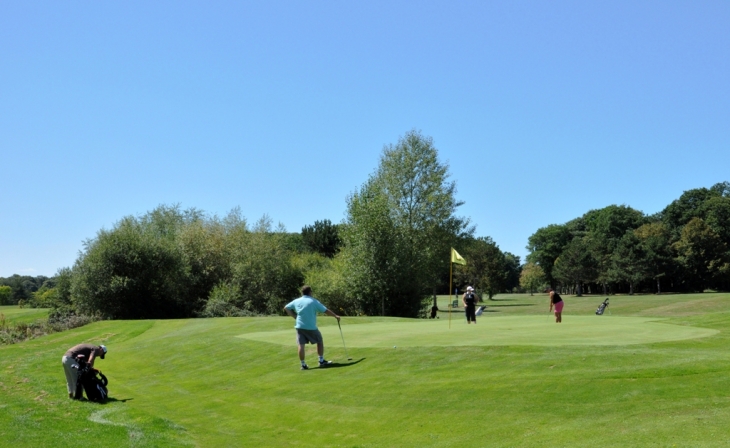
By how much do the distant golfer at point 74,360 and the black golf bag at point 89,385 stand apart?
0.44 feet

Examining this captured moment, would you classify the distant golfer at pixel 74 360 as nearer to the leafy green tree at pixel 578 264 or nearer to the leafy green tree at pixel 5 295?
the leafy green tree at pixel 578 264

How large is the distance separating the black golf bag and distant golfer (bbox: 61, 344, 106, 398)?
0.14 metres

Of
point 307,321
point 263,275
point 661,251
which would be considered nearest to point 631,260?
point 661,251

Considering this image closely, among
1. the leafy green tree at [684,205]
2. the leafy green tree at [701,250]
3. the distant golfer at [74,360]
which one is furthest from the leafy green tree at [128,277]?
the leafy green tree at [684,205]

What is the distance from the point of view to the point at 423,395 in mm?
15195

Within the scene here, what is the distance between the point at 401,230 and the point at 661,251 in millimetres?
70906

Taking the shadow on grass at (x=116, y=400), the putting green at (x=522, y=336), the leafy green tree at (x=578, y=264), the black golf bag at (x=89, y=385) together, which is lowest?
the shadow on grass at (x=116, y=400)

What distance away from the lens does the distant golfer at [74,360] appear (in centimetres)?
1928

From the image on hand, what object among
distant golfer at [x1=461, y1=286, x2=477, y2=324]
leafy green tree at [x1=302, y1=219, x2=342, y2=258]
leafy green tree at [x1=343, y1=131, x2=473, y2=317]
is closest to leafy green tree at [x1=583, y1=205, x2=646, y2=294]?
leafy green tree at [x1=302, y1=219, x2=342, y2=258]

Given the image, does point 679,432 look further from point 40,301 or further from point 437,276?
point 40,301

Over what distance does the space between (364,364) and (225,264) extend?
50.9 metres

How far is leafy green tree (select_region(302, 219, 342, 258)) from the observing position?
93.9 m

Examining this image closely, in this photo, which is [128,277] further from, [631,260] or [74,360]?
[631,260]

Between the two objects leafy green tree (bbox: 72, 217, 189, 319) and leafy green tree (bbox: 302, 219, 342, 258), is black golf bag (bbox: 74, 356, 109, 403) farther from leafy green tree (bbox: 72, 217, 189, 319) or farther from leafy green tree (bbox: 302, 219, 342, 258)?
leafy green tree (bbox: 302, 219, 342, 258)
